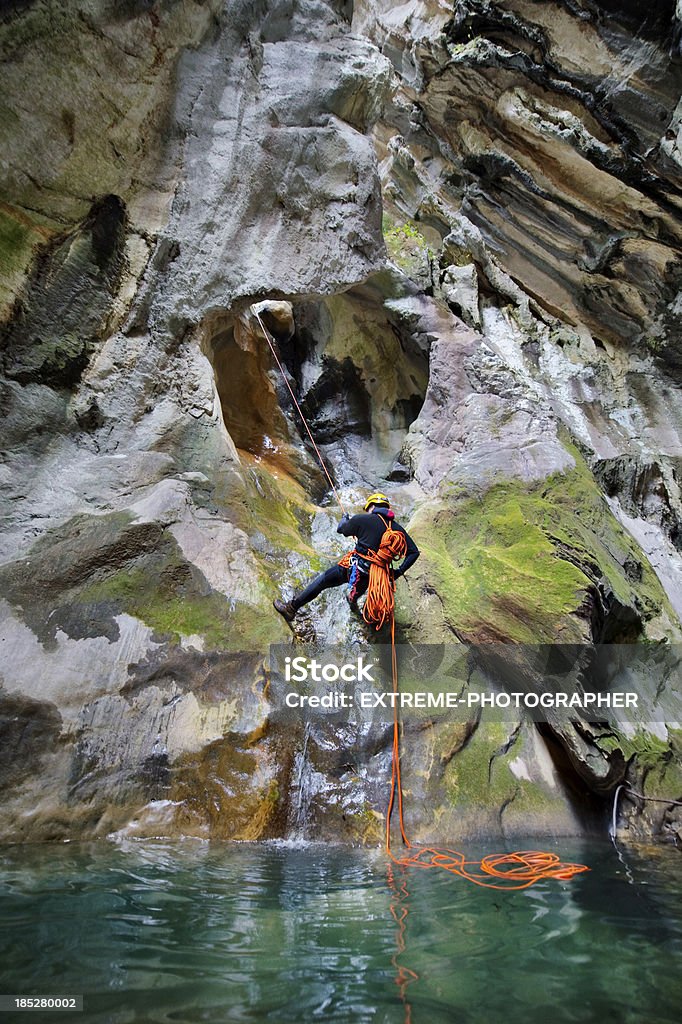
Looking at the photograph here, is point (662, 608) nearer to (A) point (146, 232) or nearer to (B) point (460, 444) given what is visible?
(B) point (460, 444)

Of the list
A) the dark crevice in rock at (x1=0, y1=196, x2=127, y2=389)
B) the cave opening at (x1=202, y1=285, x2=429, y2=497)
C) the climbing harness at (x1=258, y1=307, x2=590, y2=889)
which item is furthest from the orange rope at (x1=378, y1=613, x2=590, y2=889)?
the cave opening at (x1=202, y1=285, x2=429, y2=497)

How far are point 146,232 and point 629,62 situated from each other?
36.3 feet

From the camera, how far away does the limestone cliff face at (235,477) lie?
4.77 m

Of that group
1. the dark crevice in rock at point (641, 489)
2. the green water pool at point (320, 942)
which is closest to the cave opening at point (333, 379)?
the dark crevice in rock at point (641, 489)

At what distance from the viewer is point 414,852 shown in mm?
4410

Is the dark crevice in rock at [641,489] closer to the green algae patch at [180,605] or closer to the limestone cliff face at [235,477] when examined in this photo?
the limestone cliff face at [235,477]

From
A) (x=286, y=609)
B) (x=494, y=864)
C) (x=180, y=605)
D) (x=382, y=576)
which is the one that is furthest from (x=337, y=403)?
(x=494, y=864)

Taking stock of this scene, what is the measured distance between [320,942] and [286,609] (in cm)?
341

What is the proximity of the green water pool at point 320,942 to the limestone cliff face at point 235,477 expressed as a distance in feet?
3.58

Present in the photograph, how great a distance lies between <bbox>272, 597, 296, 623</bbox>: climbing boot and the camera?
5.82 m

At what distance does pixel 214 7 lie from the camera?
22.7ft

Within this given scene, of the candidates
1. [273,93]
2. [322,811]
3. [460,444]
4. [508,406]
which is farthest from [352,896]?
[273,93]

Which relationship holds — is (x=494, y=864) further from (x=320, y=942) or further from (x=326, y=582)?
(x=326, y=582)

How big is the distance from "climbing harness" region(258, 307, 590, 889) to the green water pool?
184 mm
